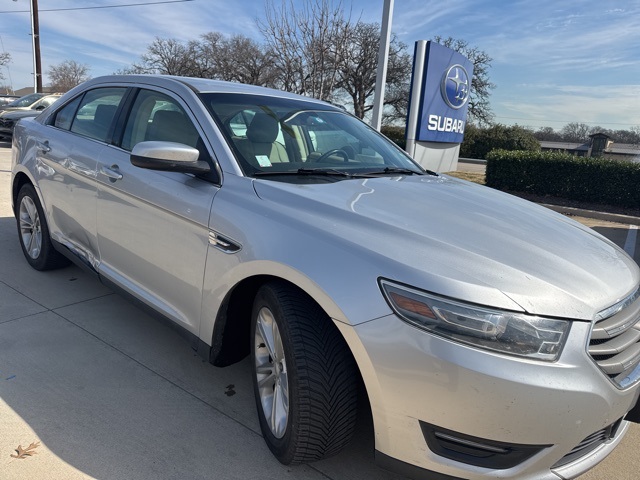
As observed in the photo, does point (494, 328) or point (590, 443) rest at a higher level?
point (494, 328)

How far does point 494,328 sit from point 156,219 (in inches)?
76.7

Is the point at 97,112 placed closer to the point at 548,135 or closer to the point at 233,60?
the point at 233,60

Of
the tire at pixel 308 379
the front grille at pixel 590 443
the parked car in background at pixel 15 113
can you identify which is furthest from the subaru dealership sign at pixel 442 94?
the front grille at pixel 590 443

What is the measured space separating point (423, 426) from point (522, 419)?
33 cm

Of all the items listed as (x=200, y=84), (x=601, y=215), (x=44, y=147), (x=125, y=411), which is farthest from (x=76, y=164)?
(x=601, y=215)

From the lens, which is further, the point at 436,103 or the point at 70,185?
the point at 436,103

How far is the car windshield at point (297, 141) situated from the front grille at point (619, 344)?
150 centimetres

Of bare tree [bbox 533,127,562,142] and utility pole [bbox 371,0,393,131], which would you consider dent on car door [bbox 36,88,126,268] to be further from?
bare tree [bbox 533,127,562,142]

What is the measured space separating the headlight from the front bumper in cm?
3

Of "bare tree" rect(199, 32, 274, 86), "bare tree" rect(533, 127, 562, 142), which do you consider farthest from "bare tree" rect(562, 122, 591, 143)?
"bare tree" rect(199, 32, 274, 86)

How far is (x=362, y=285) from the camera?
186cm

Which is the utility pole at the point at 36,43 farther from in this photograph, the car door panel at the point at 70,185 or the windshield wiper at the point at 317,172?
the windshield wiper at the point at 317,172

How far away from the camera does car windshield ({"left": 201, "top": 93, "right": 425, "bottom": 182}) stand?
2779mm

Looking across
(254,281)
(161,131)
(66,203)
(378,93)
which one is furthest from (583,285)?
(378,93)
